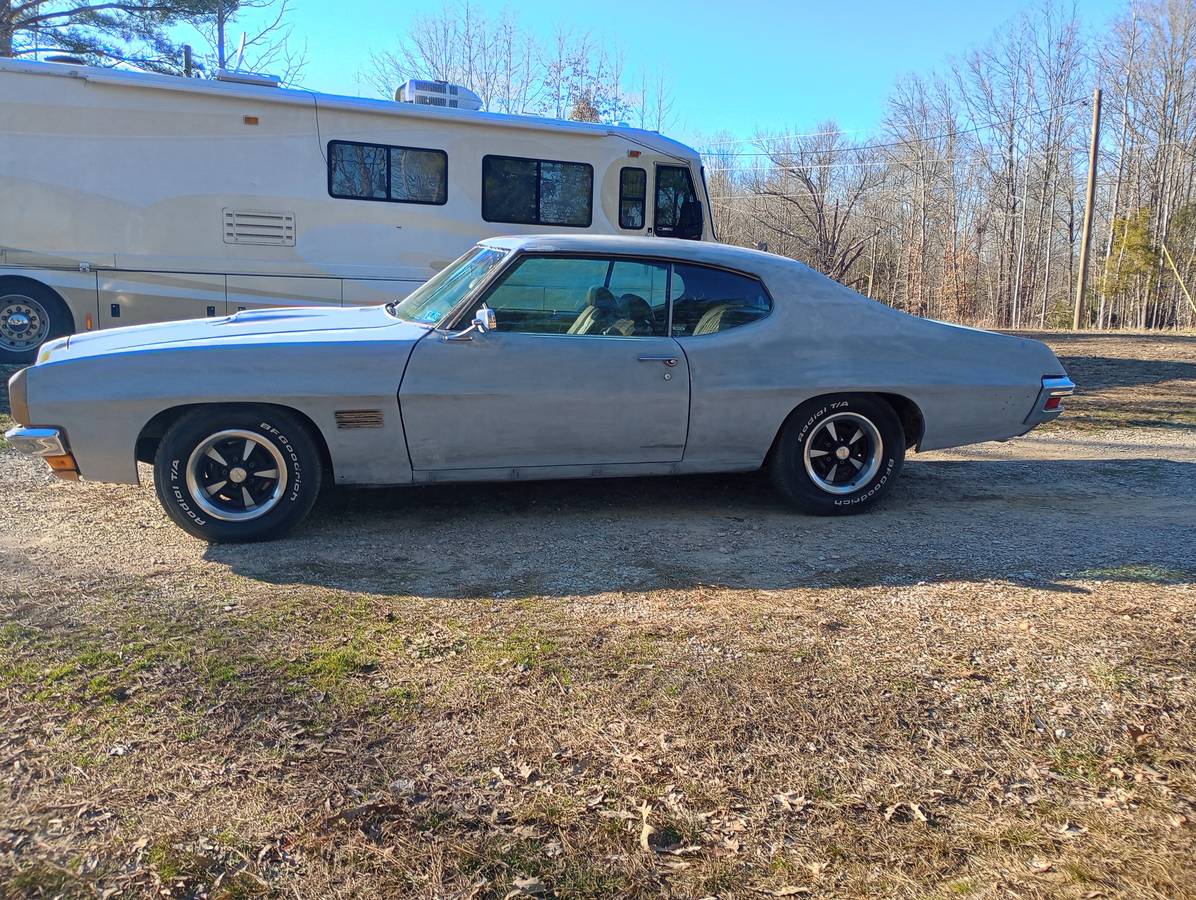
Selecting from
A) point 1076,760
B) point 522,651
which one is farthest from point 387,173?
point 1076,760

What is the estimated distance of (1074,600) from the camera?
3.96 m

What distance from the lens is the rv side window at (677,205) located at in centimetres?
1140

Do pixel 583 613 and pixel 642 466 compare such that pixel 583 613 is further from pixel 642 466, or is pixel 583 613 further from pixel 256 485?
pixel 256 485

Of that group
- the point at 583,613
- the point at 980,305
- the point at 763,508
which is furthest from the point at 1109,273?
the point at 583,613

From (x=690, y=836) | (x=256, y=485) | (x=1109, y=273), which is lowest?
(x=690, y=836)

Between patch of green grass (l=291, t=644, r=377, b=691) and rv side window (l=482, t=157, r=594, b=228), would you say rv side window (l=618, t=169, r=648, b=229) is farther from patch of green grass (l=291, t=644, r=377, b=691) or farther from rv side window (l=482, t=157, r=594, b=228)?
patch of green grass (l=291, t=644, r=377, b=691)

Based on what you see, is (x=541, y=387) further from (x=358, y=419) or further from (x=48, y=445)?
(x=48, y=445)

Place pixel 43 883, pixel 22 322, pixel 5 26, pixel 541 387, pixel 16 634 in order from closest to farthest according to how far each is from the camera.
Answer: pixel 43 883, pixel 16 634, pixel 541 387, pixel 22 322, pixel 5 26

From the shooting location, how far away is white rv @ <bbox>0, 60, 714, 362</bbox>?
9.66 meters

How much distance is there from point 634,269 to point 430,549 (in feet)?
6.24

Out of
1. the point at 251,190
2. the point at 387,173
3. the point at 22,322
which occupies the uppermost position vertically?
the point at 387,173

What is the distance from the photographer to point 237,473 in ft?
14.8

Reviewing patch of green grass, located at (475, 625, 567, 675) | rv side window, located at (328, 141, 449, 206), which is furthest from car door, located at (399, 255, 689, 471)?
rv side window, located at (328, 141, 449, 206)

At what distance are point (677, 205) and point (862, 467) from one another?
22.4 ft
